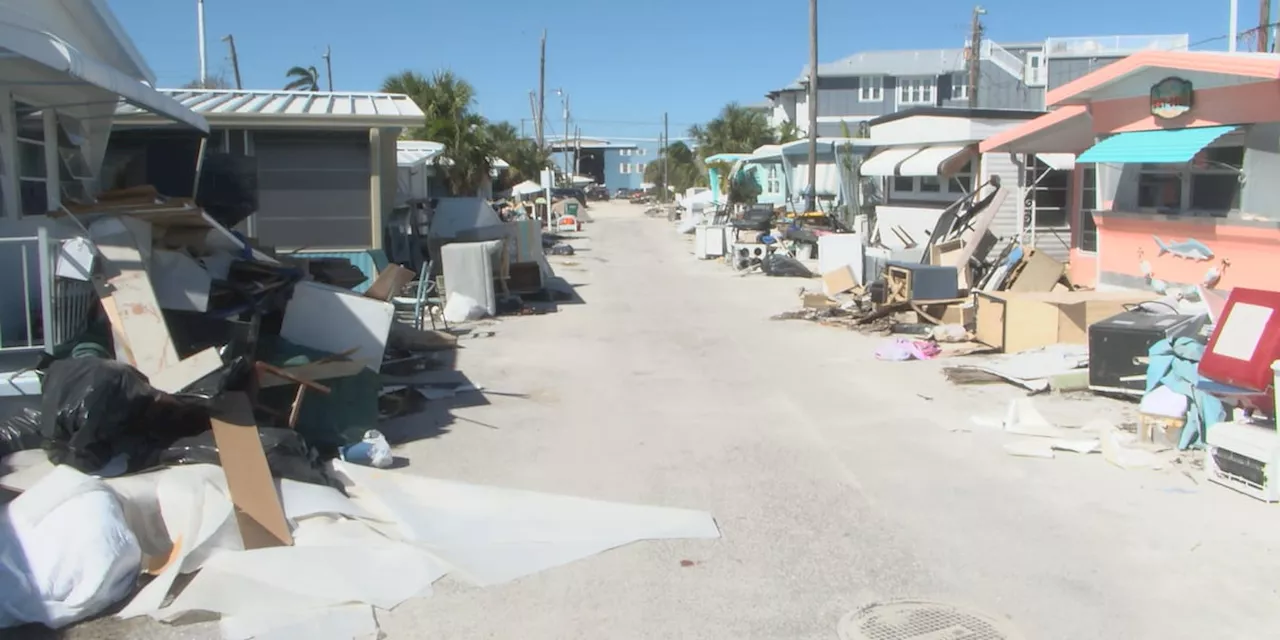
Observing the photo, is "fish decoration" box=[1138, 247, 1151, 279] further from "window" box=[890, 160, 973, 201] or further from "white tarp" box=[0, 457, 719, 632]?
"white tarp" box=[0, 457, 719, 632]

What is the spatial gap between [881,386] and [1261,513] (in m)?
4.28

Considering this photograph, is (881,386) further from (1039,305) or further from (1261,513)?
(1261,513)

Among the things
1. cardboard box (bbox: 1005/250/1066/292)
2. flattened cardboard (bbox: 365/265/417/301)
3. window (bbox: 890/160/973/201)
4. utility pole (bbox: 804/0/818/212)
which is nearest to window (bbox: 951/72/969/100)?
utility pole (bbox: 804/0/818/212)

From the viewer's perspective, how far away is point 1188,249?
12.8 m

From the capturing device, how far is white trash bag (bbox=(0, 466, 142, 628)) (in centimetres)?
466

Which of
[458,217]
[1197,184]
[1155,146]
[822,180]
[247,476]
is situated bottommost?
[247,476]

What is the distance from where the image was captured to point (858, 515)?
6.23 metres

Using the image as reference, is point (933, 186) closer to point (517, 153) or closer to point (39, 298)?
point (39, 298)

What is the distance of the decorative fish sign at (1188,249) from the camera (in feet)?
41.0

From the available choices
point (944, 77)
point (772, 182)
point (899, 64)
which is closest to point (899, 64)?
point (899, 64)

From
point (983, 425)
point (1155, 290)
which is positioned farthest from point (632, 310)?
point (983, 425)

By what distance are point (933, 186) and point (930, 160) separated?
4.76ft

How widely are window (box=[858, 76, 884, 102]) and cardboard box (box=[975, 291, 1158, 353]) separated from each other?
48.5 metres

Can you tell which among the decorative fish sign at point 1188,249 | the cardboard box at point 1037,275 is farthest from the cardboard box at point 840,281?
the decorative fish sign at point 1188,249
